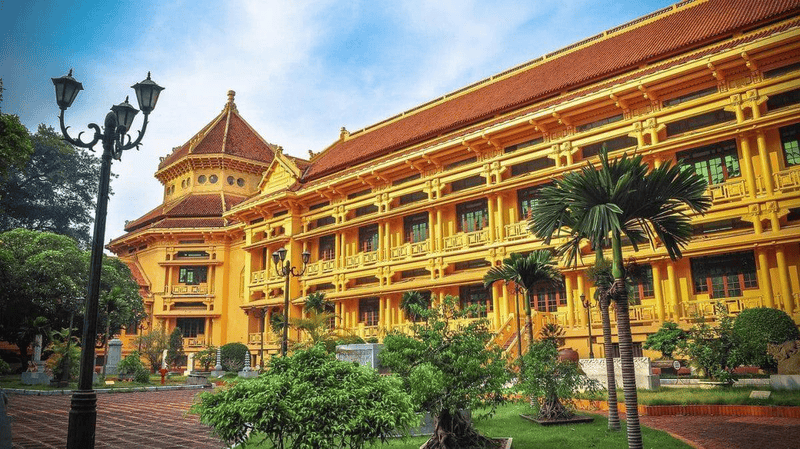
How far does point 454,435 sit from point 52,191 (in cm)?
5163

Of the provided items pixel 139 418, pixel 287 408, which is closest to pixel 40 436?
pixel 139 418

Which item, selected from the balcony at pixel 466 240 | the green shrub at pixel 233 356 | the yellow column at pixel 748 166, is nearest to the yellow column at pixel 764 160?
the yellow column at pixel 748 166

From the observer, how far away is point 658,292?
69.1 ft

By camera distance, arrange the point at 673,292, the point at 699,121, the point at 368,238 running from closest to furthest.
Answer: the point at 673,292, the point at 699,121, the point at 368,238

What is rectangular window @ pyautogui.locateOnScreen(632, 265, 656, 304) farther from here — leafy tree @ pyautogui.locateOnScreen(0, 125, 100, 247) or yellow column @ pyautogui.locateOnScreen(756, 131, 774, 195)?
leafy tree @ pyautogui.locateOnScreen(0, 125, 100, 247)

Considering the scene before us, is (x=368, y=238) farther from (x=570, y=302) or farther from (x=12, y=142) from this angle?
(x=12, y=142)

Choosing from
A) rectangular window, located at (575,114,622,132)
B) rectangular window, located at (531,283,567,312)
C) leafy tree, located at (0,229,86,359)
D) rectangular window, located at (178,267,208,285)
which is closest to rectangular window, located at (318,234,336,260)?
rectangular window, located at (178,267,208,285)

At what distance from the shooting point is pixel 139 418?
14.7 meters

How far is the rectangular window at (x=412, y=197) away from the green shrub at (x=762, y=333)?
1633 cm

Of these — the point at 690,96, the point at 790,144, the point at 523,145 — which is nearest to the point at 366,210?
the point at 523,145

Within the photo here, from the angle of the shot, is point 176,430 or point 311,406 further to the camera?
point 176,430

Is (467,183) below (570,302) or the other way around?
the other way around

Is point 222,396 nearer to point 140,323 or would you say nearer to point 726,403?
point 726,403

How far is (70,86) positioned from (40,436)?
6.84 m
